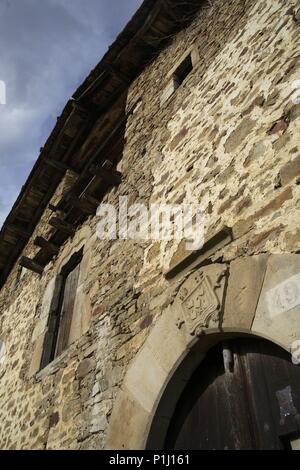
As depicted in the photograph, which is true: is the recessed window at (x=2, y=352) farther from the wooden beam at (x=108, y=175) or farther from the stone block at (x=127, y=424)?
the stone block at (x=127, y=424)

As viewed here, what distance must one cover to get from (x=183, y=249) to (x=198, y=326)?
0.58 metres

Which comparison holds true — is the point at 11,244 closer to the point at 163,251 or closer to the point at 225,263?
the point at 163,251

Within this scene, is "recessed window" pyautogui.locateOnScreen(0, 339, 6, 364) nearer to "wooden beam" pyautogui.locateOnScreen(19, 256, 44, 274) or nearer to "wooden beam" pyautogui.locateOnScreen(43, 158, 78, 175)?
"wooden beam" pyautogui.locateOnScreen(19, 256, 44, 274)

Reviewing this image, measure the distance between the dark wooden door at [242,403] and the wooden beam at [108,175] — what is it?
235cm

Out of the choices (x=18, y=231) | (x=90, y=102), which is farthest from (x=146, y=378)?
(x=18, y=231)

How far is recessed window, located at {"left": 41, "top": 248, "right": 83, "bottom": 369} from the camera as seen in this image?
13.5 feet

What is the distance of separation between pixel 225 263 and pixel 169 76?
2.79 m

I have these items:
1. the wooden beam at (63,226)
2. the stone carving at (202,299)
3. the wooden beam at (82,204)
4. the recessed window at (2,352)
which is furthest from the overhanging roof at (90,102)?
the stone carving at (202,299)

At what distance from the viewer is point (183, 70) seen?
4.18 metres

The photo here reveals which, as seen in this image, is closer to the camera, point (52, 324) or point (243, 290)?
point (243, 290)

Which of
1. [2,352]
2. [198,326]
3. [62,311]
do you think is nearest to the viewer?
[198,326]

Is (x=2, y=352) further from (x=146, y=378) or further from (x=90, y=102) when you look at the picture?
(x=146, y=378)

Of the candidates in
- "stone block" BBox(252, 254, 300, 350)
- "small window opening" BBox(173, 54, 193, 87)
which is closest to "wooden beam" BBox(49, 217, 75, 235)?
"small window opening" BBox(173, 54, 193, 87)
